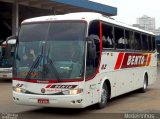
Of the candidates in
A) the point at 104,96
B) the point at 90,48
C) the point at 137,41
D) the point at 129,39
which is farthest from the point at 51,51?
the point at 137,41

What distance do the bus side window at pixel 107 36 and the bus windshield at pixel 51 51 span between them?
1.37 metres

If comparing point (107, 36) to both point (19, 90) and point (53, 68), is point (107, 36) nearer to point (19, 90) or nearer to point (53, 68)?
point (53, 68)

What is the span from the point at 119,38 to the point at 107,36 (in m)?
1.54

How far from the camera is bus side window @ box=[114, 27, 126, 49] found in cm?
1415

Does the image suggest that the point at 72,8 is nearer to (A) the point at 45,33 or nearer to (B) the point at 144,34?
(B) the point at 144,34

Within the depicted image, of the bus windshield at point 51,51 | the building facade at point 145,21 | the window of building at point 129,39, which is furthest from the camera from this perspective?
the building facade at point 145,21

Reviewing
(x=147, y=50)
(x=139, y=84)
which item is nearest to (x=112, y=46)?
(x=139, y=84)

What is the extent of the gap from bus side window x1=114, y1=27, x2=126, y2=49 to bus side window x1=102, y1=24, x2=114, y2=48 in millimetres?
561

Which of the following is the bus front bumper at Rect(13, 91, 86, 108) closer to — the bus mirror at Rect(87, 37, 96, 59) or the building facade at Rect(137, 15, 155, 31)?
the bus mirror at Rect(87, 37, 96, 59)

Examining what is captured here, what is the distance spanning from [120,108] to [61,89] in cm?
273

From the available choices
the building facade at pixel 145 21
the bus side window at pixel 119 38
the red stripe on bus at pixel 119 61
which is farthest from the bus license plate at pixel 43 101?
the building facade at pixel 145 21

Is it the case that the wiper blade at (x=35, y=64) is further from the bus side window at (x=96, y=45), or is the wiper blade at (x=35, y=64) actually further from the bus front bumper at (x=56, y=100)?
the bus side window at (x=96, y=45)

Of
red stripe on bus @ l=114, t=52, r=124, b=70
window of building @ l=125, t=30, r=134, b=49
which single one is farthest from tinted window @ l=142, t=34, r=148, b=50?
red stripe on bus @ l=114, t=52, r=124, b=70

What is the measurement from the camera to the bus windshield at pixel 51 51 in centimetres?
1112
